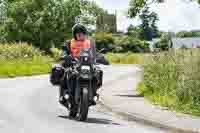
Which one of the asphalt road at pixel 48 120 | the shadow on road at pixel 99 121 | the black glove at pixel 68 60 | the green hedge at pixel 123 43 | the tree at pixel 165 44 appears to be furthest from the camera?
the green hedge at pixel 123 43

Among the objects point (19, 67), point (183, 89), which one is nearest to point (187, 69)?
point (183, 89)

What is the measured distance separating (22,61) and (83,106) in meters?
42.0

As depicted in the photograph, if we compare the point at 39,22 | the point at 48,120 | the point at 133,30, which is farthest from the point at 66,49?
the point at 133,30

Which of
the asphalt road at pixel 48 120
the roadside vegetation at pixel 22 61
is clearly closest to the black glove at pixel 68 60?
the asphalt road at pixel 48 120

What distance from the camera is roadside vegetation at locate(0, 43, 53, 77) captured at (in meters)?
46.6

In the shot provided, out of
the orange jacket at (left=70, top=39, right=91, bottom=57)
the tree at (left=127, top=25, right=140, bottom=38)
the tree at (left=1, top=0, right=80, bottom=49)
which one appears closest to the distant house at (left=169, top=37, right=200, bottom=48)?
the orange jacket at (left=70, top=39, right=91, bottom=57)

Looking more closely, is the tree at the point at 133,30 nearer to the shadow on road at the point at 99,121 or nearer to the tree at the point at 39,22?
the tree at the point at 39,22

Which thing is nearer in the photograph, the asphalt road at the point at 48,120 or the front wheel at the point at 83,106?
the asphalt road at the point at 48,120

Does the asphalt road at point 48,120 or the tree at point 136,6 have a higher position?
the tree at point 136,6

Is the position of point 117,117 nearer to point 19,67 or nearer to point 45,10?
point 19,67

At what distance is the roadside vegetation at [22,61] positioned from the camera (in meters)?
46.6

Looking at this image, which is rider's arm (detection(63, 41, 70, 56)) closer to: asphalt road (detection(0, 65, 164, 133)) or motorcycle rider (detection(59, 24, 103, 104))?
motorcycle rider (detection(59, 24, 103, 104))

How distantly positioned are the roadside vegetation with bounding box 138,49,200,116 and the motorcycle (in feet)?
8.04

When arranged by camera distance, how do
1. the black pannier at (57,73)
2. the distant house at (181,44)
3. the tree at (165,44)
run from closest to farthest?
the black pannier at (57,73)
the distant house at (181,44)
the tree at (165,44)
